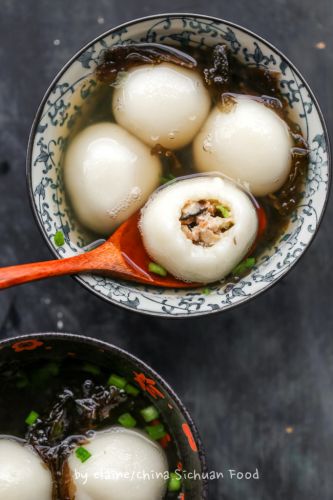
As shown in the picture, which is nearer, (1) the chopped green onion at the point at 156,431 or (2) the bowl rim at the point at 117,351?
(2) the bowl rim at the point at 117,351

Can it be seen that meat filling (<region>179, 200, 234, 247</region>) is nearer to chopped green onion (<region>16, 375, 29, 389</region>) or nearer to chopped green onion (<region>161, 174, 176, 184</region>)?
chopped green onion (<region>161, 174, 176, 184</region>)

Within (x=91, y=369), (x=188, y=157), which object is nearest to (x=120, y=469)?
(x=91, y=369)

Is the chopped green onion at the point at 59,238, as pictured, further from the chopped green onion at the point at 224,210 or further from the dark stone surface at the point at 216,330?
the chopped green onion at the point at 224,210

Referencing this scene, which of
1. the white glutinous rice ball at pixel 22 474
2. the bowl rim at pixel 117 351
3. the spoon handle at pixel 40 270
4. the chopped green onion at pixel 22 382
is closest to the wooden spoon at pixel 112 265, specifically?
the spoon handle at pixel 40 270

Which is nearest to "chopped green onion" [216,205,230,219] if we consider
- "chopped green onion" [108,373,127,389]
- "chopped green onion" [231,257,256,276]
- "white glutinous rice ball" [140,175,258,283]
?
"white glutinous rice ball" [140,175,258,283]

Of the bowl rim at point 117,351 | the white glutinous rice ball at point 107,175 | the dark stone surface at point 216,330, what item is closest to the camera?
the bowl rim at point 117,351

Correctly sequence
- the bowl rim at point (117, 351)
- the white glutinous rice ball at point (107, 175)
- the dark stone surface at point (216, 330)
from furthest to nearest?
1. the dark stone surface at point (216, 330)
2. the white glutinous rice ball at point (107, 175)
3. the bowl rim at point (117, 351)
